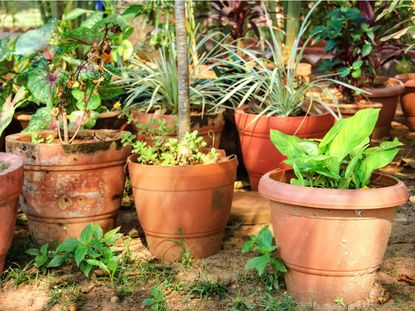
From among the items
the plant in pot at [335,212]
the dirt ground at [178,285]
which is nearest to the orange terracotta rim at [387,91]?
the dirt ground at [178,285]

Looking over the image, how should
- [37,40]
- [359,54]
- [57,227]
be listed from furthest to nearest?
[359,54] < [37,40] < [57,227]

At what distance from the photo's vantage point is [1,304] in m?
3.09

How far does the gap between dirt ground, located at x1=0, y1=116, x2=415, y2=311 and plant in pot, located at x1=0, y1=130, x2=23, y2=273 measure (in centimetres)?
19

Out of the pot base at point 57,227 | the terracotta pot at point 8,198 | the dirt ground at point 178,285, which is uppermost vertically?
the terracotta pot at point 8,198

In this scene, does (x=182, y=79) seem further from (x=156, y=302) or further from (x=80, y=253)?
(x=156, y=302)

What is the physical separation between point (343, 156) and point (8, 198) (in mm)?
1433

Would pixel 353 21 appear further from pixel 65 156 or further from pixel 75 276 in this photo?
pixel 75 276

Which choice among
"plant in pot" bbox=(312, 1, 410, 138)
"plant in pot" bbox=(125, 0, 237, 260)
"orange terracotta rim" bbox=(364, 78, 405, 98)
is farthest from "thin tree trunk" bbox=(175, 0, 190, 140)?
"orange terracotta rim" bbox=(364, 78, 405, 98)

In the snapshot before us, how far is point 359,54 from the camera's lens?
523 cm

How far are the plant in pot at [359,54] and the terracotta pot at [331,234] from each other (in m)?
2.22

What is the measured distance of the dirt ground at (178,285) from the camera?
2973 mm

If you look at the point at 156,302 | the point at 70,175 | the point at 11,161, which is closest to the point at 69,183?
the point at 70,175

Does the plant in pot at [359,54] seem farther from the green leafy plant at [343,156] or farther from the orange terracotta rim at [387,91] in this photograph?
the green leafy plant at [343,156]

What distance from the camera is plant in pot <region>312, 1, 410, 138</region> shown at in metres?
5.07
